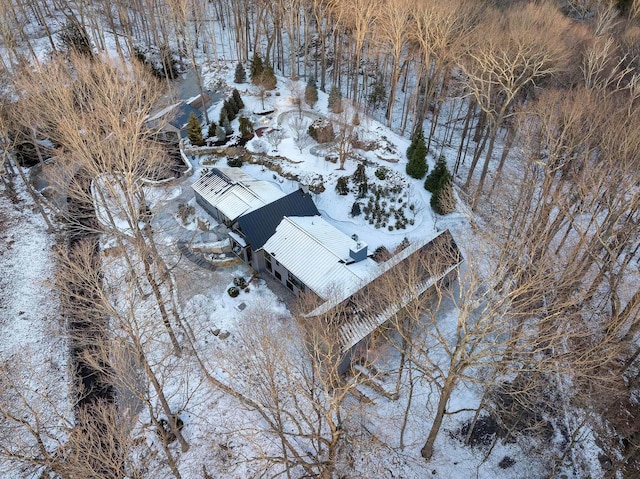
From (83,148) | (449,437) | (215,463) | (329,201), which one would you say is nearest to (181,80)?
(329,201)

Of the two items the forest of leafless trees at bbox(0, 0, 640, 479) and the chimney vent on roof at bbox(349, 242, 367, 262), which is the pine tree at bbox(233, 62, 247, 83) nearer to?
the forest of leafless trees at bbox(0, 0, 640, 479)

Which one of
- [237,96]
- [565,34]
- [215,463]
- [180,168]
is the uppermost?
[565,34]

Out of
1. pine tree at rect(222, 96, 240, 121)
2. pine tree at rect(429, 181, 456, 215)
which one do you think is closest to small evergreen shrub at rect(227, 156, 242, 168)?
pine tree at rect(222, 96, 240, 121)

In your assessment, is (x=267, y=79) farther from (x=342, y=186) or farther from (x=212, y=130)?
(x=342, y=186)

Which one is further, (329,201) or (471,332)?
(329,201)

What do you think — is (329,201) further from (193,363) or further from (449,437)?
(449,437)

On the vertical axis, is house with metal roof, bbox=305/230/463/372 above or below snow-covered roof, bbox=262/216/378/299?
above

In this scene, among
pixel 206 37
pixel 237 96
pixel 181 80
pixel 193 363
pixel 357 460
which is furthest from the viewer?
pixel 206 37

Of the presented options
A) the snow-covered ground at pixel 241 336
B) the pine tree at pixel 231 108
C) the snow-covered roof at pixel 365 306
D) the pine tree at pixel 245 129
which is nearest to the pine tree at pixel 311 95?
the snow-covered ground at pixel 241 336
